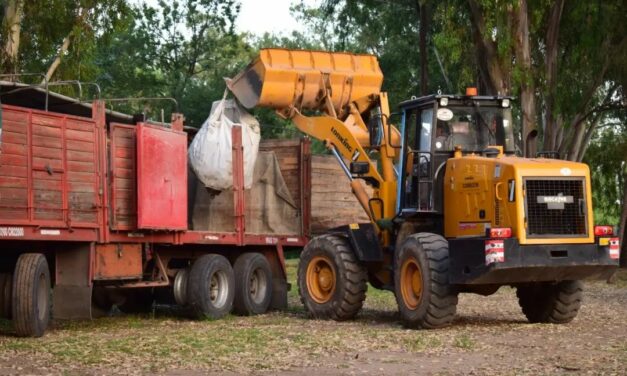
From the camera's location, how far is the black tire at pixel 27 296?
46.5ft

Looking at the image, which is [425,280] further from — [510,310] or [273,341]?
[510,310]

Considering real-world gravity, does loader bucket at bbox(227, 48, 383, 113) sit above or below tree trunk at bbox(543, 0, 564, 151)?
below

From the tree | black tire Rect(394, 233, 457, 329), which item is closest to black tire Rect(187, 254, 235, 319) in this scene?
black tire Rect(394, 233, 457, 329)

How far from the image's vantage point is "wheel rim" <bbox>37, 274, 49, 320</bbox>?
47.6 ft

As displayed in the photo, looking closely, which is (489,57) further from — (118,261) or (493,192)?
(118,261)

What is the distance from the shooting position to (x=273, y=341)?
1401 cm

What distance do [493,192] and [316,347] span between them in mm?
3687

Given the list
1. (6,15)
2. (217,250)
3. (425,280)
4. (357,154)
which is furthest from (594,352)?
(6,15)

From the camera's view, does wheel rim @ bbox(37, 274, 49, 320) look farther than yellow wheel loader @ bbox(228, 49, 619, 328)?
No

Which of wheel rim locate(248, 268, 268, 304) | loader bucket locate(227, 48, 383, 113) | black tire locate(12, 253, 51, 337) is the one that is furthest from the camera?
wheel rim locate(248, 268, 268, 304)

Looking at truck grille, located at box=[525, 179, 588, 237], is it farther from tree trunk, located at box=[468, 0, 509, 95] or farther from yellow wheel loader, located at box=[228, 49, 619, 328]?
tree trunk, located at box=[468, 0, 509, 95]

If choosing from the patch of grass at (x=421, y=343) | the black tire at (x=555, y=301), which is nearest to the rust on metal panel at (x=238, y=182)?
the black tire at (x=555, y=301)

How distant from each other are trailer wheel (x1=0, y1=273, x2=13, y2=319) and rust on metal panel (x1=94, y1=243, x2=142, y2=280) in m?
1.28

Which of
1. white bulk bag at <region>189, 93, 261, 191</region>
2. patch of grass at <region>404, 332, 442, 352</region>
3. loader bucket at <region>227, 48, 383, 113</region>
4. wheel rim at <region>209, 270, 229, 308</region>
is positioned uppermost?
loader bucket at <region>227, 48, 383, 113</region>
